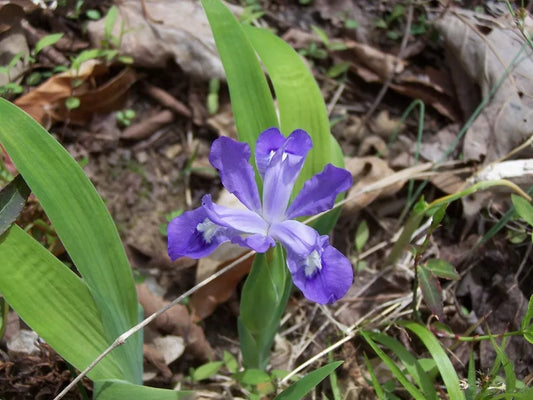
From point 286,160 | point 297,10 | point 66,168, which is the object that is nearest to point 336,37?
point 297,10

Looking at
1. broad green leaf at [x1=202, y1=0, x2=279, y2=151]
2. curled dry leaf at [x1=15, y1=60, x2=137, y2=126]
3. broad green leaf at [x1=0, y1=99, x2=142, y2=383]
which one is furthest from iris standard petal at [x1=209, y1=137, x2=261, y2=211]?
curled dry leaf at [x1=15, y1=60, x2=137, y2=126]

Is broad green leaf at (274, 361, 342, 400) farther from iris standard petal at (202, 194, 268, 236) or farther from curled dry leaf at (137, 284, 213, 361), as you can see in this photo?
curled dry leaf at (137, 284, 213, 361)

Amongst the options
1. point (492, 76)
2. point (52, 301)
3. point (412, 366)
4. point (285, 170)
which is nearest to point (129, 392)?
point (52, 301)

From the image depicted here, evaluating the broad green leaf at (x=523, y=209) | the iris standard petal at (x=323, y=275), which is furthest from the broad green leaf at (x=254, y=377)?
the broad green leaf at (x=523, y=209)

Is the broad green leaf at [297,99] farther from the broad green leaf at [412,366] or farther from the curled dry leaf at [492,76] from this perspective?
the curled dry leaf at [492,76]

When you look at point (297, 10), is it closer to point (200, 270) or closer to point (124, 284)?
point (200, 270)

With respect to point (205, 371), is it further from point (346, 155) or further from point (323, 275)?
point (346, 155)
